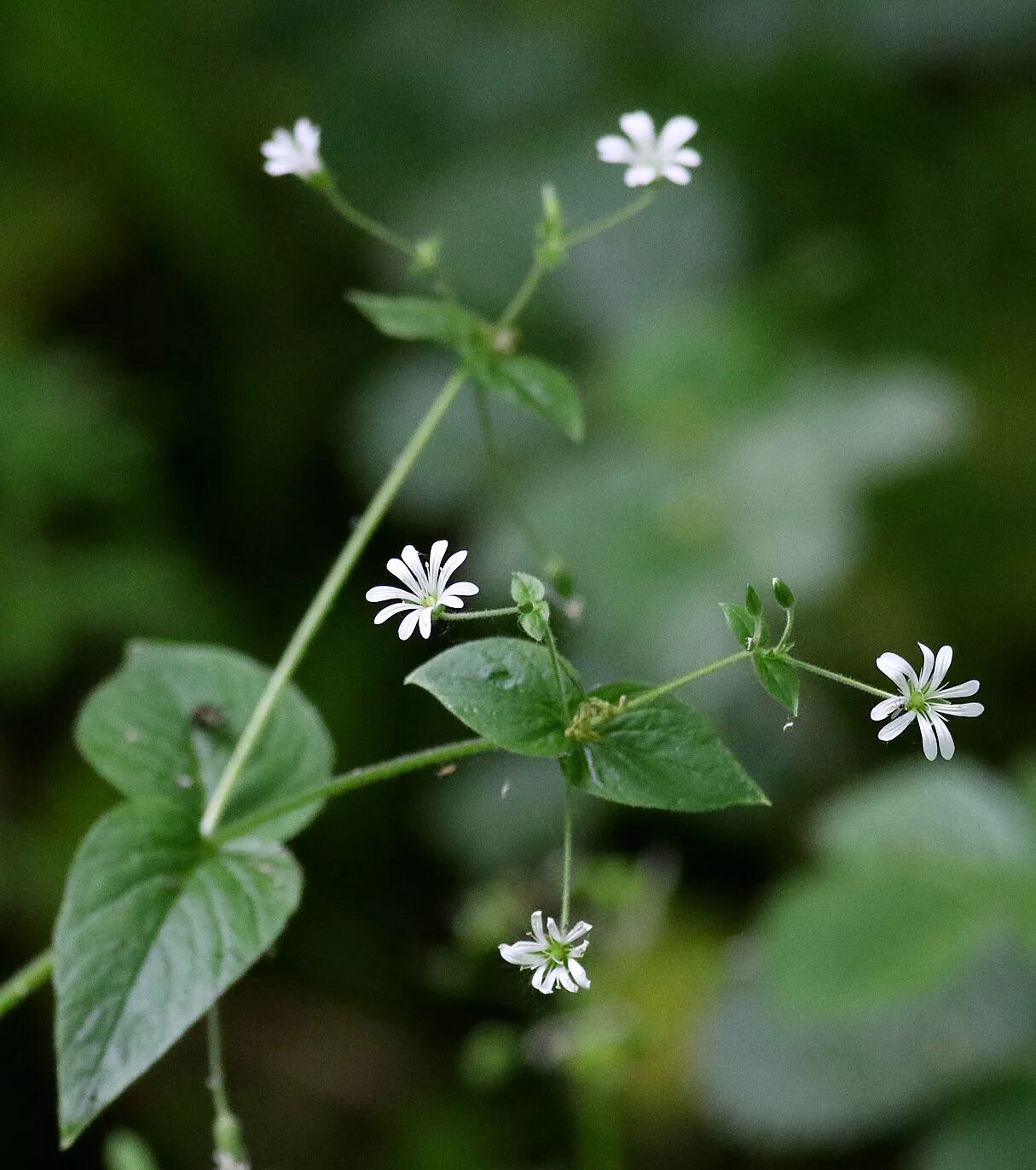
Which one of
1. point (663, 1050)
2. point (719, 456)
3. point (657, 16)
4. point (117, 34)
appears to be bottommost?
point (663, 1050)

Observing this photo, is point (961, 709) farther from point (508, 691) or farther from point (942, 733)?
point (508, 691)

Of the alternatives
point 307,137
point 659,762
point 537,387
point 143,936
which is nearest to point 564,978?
point 659,762

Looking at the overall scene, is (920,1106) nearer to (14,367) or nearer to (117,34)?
(14,367)

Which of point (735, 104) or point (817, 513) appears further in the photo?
point (735, 104)

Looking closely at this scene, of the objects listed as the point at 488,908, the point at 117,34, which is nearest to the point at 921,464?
the point at 488,908

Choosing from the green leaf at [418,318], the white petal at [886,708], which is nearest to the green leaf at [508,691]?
the white petal at [886,708]

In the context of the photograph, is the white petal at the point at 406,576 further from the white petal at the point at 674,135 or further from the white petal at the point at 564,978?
the white petal at the point at 674,135

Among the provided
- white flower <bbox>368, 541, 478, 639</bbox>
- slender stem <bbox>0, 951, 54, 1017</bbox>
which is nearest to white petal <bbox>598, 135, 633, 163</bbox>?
white flower <bbox>368, 541, 478, 639</bbox>
